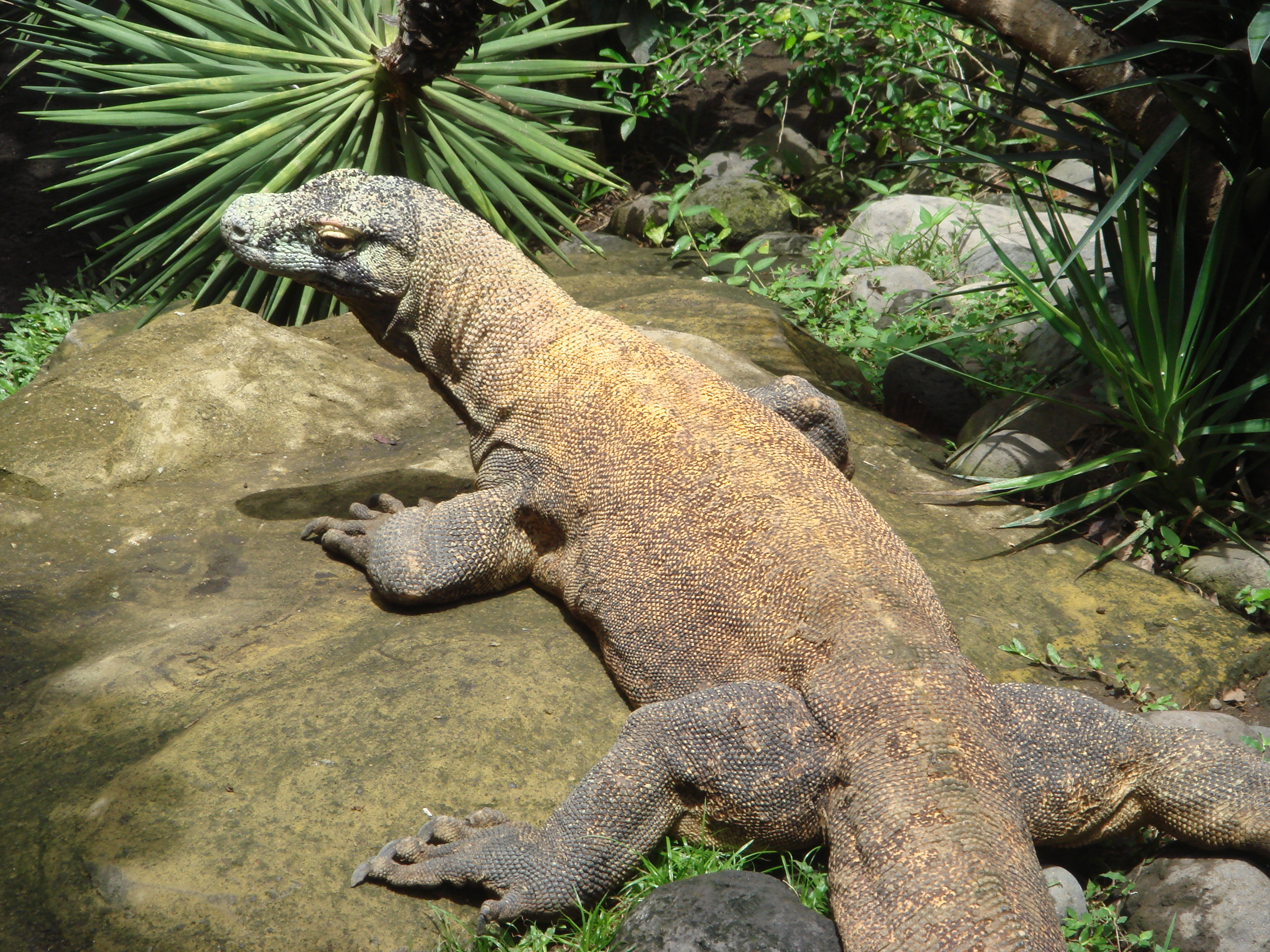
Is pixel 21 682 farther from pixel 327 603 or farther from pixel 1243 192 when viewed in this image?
pixel 1243 192

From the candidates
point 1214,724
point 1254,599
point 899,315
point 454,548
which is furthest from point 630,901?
point 899,315

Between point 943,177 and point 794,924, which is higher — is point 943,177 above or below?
above

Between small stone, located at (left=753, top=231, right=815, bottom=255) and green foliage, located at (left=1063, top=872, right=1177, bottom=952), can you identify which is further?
small stone, located at (left=753, top=231, right=815, bottom=255)

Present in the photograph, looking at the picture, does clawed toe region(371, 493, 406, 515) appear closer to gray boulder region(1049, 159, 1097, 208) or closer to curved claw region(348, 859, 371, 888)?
curved claw region(348, 859, 371, 888)

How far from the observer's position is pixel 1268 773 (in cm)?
273

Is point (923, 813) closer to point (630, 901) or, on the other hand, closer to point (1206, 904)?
point (630, 901)

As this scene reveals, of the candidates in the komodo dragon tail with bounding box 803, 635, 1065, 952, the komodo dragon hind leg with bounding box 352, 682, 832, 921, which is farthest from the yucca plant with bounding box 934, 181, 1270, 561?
the komodo dragon hind leg with bounding box 352, 682, 832, 921

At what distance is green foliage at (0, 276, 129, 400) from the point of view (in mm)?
6797

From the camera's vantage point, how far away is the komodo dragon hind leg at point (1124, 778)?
2.61 metres

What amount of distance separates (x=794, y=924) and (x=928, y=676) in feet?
2.30

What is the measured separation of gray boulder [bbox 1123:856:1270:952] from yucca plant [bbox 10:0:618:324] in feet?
15.0

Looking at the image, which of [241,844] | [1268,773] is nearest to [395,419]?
[241,844]

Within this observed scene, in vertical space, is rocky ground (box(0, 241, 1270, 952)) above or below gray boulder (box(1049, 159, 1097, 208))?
below

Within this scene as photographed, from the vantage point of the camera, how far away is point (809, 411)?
402cm
